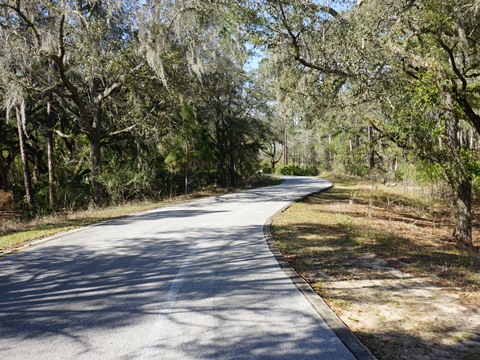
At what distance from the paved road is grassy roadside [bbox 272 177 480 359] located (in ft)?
1.83

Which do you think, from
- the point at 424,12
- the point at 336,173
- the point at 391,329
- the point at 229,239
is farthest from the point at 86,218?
the point at 336,173

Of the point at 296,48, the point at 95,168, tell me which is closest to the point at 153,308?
the point at 296,48

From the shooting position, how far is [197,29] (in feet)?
46.2

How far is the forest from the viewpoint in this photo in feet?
29.2

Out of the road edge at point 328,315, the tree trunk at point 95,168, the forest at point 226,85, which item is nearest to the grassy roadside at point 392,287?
the road edge at point 328,315

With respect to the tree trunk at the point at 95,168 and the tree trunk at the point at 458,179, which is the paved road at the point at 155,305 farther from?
the tree trunk at the point at 95,168

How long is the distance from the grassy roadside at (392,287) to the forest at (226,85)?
3.43 meters

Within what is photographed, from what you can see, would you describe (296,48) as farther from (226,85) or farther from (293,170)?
(293,170)

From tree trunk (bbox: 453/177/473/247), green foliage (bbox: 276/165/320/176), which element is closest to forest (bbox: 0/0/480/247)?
tree trunk (bbox: 453/177/473/247)

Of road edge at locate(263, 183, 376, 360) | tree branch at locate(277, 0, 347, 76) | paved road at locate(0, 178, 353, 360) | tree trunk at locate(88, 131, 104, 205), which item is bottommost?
road edge at locate(263, 183, 376, 360)

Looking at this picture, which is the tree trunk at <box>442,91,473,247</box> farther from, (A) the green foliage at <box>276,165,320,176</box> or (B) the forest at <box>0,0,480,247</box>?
(A) the green foliage at <box>276,165,320,176</box>

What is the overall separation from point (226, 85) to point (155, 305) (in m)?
22.0

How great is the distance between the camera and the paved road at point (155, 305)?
132 inches

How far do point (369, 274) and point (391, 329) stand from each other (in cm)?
204
